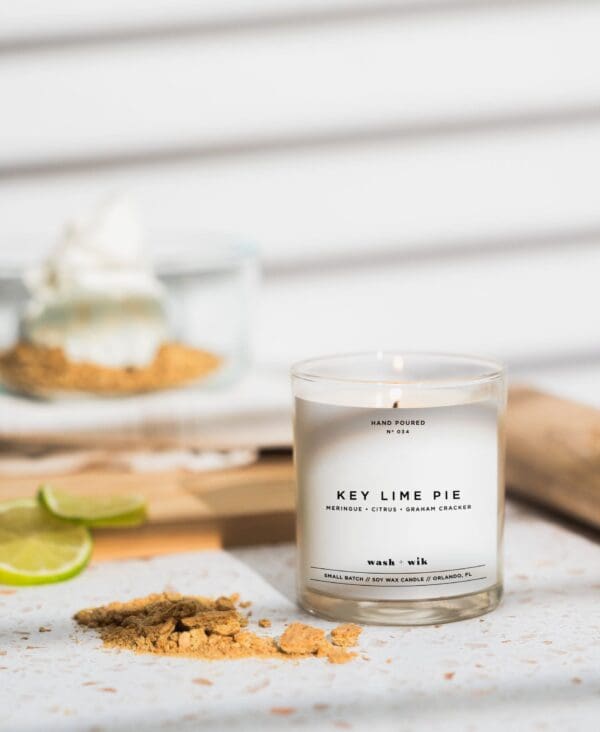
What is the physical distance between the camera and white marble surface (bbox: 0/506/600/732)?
51 centimetres

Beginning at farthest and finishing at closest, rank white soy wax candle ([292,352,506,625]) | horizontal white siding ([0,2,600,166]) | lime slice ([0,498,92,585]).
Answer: horizontal white siding ([0,2,600,166]) < lime slice ([0,498,92,585]) < white soy wax candle ([292,352,506,625])

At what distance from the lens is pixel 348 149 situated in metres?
1.20

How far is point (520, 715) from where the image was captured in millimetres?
510

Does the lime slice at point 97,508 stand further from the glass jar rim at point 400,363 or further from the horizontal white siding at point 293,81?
the horizontal white siding at point 293,81

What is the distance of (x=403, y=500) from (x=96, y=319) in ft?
1.53

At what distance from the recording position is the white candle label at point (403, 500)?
0.61m

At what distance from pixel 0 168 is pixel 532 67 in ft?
1.87

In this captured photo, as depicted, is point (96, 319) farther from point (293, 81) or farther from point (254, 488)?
point (293, 81)

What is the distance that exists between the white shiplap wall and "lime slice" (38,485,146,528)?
1.40 ft

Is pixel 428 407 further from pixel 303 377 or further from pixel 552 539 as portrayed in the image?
pixel 552 539

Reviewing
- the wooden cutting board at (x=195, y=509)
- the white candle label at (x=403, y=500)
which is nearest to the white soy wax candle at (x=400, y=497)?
the white candle label at (x=403, y=500)

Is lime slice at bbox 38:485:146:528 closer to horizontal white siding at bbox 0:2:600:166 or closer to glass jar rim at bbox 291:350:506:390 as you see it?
glass jar rim at bbox 291:350:506:390

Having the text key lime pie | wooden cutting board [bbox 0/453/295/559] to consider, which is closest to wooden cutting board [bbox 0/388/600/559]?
wooden cutting board [bbox 0/453/295/559]

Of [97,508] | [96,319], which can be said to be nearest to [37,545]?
[97,508]
